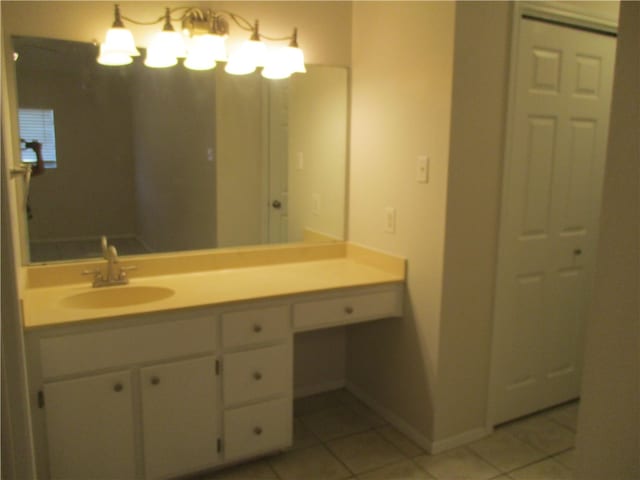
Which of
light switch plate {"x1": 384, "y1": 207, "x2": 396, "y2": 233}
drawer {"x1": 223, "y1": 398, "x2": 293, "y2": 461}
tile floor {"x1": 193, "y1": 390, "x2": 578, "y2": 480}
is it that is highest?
light switch plate {"x1": 384, "y1": 207, "x2": 396, "y2": 233}

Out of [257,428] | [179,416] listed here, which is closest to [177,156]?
[179,416]

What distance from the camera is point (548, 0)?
2.28 meters

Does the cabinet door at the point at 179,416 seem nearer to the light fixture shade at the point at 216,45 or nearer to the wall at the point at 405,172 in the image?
the wall at the point at 405,172

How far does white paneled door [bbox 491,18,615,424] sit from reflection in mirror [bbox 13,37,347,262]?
3.00 feet

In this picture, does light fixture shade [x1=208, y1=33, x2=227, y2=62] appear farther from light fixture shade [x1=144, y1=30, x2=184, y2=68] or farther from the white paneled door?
the white paneled door

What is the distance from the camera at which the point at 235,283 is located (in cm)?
232

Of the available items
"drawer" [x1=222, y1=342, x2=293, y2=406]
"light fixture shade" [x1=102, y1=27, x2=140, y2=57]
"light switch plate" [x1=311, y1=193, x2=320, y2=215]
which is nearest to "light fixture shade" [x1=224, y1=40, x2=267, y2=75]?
"light fixture shade" [x1=102, y1=27, x2=140, y2=57]

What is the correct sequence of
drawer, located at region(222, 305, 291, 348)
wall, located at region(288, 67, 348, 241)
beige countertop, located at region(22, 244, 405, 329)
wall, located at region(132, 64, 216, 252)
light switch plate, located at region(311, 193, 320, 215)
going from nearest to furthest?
beige countertop, located at region(22, 244, 405, 329)
drawer, located at region(222, 305, 291, 348)
wall, located at region(132, 64, 216, 252)
wall, located at region(288, 67, 348, 241)
light switch plate, located at region(311, 193, 320, 215)

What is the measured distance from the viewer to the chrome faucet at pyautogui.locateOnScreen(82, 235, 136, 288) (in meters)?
2.24

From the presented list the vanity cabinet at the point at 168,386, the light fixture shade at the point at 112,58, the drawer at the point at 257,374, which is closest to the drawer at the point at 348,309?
the vanity cabinet at the point at 168,386

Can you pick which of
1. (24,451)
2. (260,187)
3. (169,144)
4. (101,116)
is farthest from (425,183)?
(24,451)

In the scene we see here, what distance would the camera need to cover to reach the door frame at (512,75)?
2.25 metres

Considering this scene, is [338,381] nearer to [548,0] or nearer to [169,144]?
[169,144]

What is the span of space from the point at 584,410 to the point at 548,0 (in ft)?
6.76
